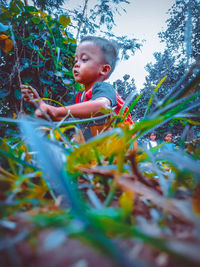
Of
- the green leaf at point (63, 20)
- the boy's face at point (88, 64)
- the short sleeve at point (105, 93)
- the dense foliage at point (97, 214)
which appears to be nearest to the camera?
the dense foliage at point (97, 214)

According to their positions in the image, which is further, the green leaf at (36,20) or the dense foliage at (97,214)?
the green leaf at (36,20)

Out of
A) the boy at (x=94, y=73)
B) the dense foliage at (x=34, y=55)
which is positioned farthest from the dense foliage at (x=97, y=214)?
the dense foliage at (x=34, y=55)

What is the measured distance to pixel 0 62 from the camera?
1315 millimetres

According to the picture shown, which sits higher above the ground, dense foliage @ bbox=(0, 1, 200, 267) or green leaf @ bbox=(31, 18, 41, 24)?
green leaf @ bbox=(31, 18, 41, 24)

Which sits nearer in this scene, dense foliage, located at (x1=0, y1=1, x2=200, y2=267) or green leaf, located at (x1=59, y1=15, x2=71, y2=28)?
dense foliage, located at (x1=0, y1=1, x2=200, y2=267)

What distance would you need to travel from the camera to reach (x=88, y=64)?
123 cm

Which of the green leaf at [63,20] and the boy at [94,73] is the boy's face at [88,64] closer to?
the boy at [94,73]

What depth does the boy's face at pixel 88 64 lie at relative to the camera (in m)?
1.21

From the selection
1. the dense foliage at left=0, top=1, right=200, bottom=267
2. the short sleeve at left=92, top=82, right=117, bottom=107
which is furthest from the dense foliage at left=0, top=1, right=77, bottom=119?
the dense foliage at left=0, top=1, right=200, bottom=267

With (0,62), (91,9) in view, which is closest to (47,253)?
(0,62)

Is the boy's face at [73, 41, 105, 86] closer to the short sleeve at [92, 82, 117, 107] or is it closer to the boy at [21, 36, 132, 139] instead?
the boy at [21, 36, 132, 139]

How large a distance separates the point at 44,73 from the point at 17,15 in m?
0.45

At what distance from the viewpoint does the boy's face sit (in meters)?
1.21

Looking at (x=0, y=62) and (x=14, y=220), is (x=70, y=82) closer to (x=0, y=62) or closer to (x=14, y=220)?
(x=0, y=62)
